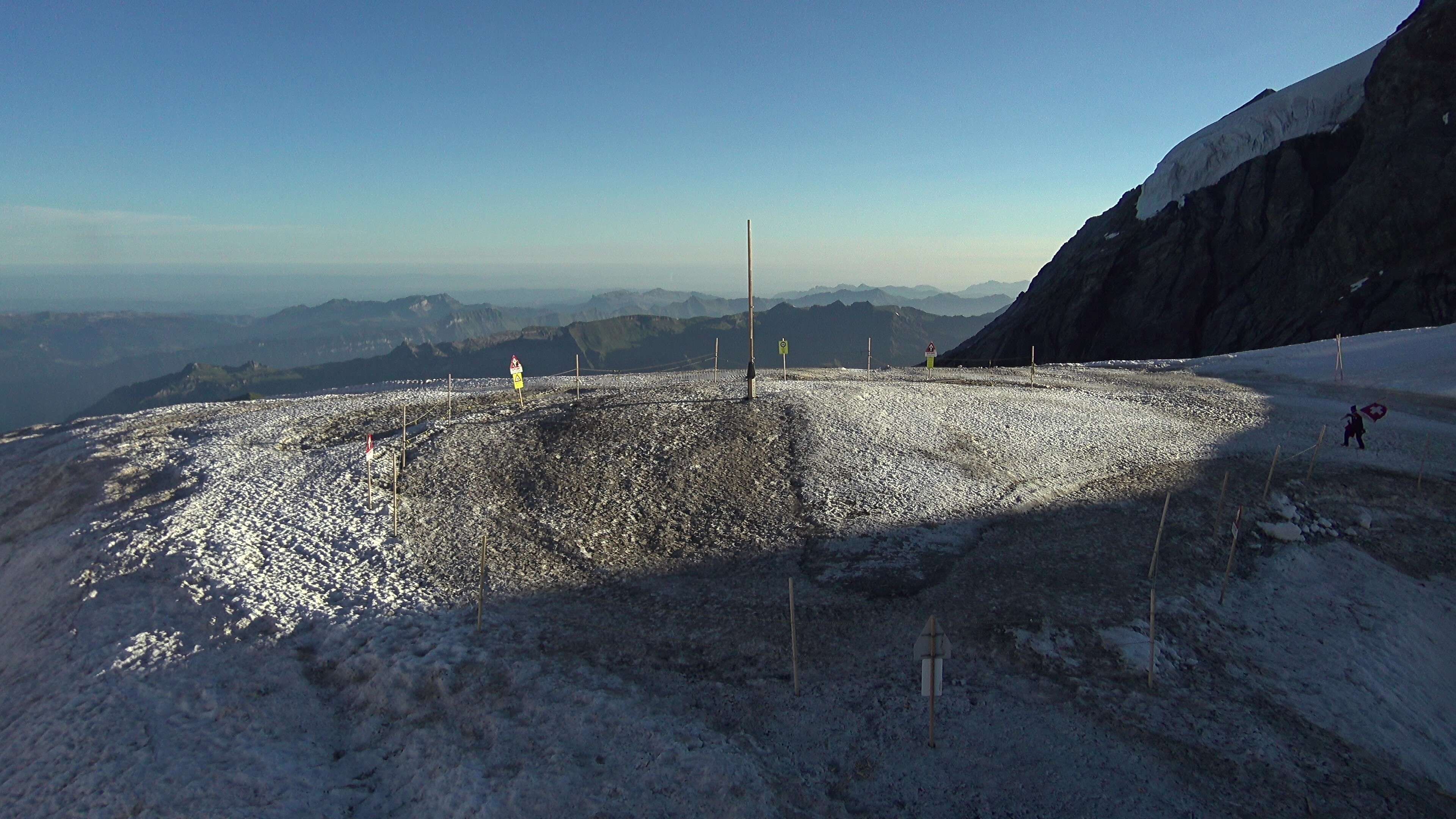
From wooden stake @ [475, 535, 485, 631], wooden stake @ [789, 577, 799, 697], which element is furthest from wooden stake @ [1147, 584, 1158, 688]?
wooden stake @ [475, 535, 485, 631]

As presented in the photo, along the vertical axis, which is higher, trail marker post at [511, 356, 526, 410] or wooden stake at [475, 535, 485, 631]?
trail marker post at [511, 356, 526, 410]

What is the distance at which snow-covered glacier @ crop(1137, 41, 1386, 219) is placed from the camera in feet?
184

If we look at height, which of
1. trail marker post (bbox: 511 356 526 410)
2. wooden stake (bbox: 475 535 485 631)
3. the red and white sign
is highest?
trail marker post (bbox: 511 356 526 410)

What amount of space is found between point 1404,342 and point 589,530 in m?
43.1

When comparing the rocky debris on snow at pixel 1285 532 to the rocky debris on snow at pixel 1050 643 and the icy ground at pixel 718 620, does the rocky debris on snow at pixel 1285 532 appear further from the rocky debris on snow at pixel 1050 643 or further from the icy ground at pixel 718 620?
the rocky debris on snow at pixel 1050 643

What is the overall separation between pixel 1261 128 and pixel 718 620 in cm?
7232

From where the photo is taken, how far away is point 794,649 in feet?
32.1

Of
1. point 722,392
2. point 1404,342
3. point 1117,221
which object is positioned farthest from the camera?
point 1117,221

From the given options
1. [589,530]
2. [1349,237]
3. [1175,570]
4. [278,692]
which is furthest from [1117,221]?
[278,692]

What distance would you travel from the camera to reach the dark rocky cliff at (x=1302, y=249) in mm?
46188

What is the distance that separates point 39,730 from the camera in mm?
9414

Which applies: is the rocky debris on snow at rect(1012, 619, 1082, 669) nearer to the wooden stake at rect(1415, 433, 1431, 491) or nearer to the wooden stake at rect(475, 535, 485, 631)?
the wooden stake at rect(475, 535, 485, 631)

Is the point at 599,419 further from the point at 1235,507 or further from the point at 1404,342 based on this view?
the point at 1404,342

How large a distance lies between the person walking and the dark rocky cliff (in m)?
32.4
